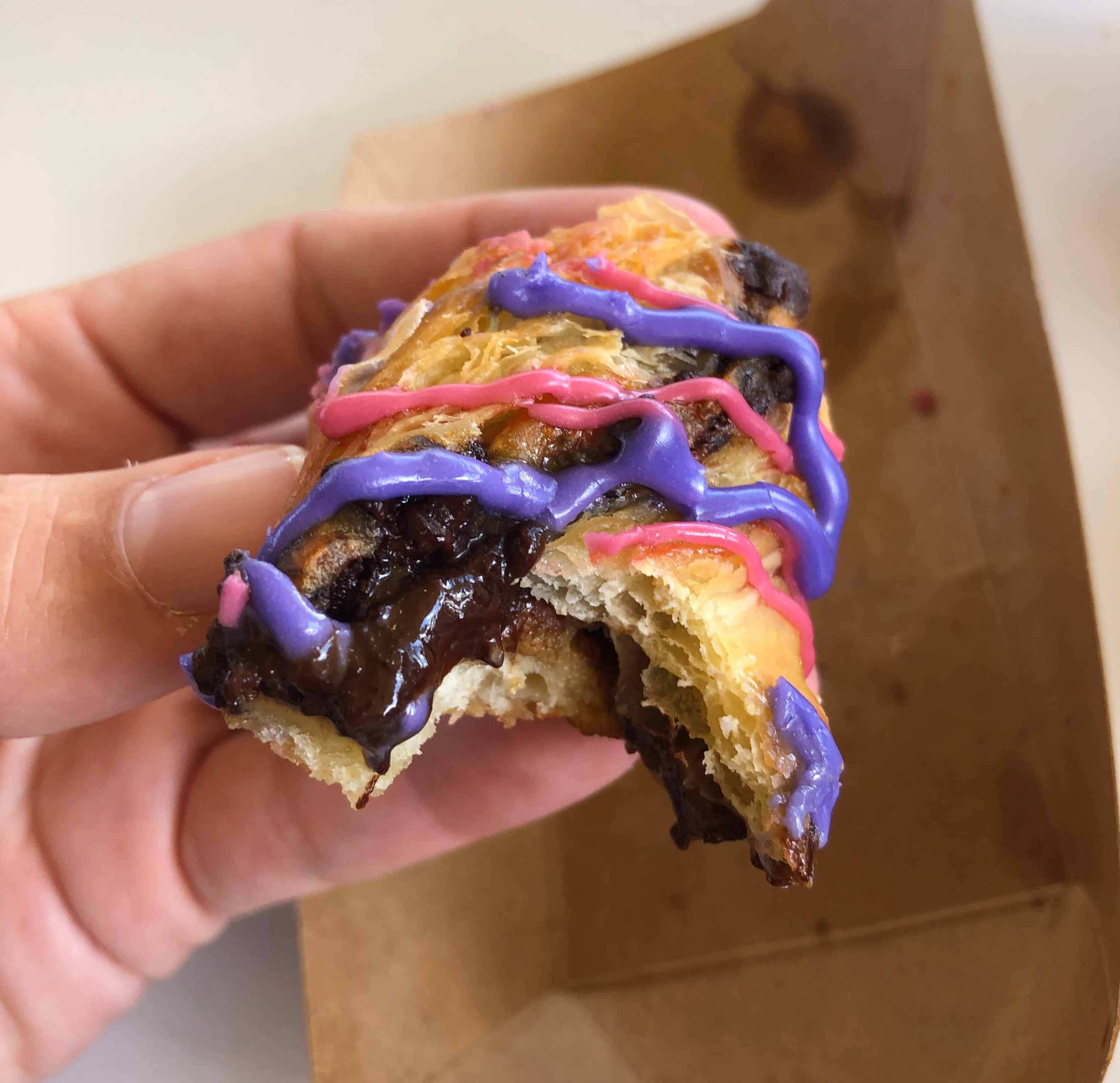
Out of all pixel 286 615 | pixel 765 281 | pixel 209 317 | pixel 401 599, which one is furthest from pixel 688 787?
pixel 209 317

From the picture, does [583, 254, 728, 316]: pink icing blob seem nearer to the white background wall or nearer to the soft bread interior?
the soft bread interior

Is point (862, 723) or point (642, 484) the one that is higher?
point (642, 484)

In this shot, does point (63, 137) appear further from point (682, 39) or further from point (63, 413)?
point (682, 39)

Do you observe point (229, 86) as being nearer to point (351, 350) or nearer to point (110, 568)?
point (351, 350)

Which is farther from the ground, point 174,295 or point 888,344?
point 174,295

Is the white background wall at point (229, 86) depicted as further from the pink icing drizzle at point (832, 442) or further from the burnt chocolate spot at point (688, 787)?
the burnt chocolate spot at point (688, 787)

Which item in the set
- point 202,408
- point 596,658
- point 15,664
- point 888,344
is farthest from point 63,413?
point 888,344
